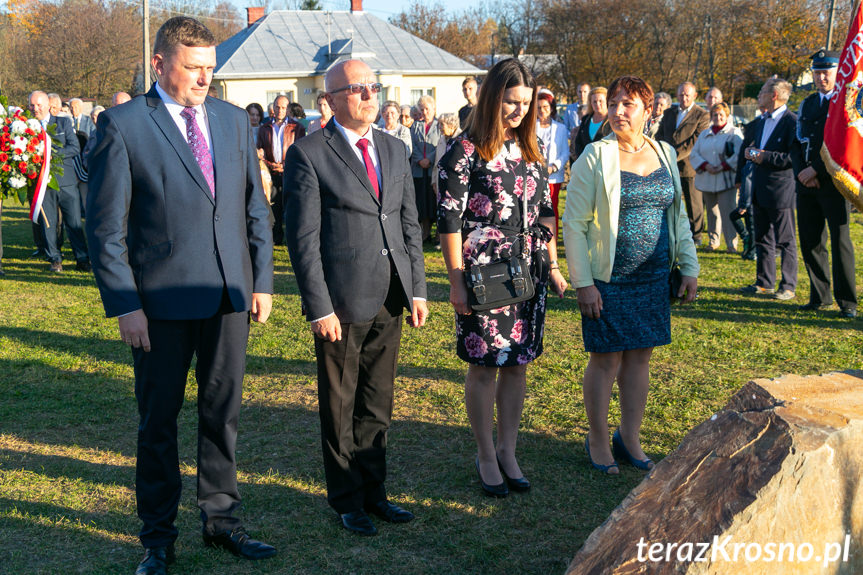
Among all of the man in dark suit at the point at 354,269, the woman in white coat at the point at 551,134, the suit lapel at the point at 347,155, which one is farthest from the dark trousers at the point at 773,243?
the suit lapel at the point at 347,155

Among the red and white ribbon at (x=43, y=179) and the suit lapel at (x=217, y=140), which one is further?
the red and white ribbon at (x=43, y=179)

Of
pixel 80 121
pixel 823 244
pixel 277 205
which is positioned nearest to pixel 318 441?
pixel 823 244

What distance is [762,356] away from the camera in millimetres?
6684

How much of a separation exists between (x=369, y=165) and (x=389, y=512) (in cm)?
167

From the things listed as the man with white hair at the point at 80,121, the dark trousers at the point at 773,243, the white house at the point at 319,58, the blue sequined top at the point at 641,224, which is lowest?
the dark trousers at the point at 773,243

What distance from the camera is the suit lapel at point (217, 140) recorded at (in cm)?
345

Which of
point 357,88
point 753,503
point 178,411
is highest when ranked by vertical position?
point 357,88

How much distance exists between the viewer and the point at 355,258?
373cm

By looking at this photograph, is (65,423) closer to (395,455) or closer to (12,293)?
(395,455)

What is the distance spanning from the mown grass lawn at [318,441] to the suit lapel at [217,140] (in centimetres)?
170

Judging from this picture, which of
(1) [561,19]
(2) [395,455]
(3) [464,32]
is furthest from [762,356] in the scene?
(3) [464,32]

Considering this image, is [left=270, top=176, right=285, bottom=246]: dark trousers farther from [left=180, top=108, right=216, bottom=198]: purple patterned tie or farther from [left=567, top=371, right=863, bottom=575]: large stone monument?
[left=567, top=371, right=863, bottom=575]: large stone monument

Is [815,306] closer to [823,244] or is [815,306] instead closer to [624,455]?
[823,244]

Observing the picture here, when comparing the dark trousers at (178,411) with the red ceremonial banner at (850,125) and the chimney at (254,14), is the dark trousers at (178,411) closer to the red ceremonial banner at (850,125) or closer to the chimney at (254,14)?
the red ceremonial banner at (850,125)
